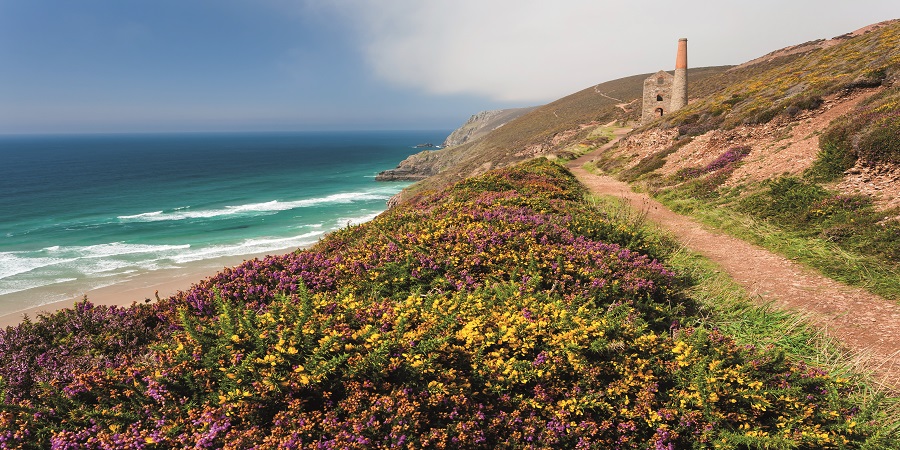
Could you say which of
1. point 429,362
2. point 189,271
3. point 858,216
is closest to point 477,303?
point 429,362

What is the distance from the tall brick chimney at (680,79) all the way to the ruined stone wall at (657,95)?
2744 mm

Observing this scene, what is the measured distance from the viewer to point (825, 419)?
3840 mm

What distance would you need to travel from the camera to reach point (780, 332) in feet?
20.0

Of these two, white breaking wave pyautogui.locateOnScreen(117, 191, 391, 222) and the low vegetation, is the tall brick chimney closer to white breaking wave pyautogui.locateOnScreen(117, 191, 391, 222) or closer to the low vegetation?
the low vegetation

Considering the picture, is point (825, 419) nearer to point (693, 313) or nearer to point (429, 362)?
point (693, 313)

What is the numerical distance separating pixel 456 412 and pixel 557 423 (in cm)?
95

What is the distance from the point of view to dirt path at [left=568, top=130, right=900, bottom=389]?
577cm

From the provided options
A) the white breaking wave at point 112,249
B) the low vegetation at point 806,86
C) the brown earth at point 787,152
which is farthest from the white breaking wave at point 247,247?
the low vegetation at point 806,86

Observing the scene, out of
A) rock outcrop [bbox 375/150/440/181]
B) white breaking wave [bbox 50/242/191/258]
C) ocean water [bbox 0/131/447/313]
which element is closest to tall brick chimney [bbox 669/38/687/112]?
ocean water [bbox 0/131/447/313]

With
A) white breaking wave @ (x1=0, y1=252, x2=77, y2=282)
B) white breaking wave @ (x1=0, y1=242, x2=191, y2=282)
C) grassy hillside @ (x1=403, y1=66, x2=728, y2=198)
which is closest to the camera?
white breaking wave @ (x1=0, y1=252, x2=77, y2=282)

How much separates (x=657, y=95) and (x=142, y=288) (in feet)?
170

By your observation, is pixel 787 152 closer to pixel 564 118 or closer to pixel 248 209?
pixel 248 209

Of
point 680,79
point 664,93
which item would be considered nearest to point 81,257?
point 680,79

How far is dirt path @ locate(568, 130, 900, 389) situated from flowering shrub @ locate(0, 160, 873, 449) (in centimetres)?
220
